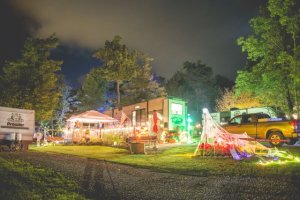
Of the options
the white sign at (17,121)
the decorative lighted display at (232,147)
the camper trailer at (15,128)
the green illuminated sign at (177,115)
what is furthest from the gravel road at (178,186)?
the green illuminated sign at (177,115)

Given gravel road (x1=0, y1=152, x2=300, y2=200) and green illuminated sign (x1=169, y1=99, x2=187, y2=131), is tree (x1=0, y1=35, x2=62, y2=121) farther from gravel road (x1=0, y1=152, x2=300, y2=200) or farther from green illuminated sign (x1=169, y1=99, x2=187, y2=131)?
gravel road (x1=0, y1=152, x2=300, y2=200)

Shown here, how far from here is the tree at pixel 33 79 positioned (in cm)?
2762

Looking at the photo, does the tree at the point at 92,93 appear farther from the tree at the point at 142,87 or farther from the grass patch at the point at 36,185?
the grass patch at the point at 36,185

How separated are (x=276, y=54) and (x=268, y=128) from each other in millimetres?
10159

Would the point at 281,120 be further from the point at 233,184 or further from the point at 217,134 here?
the point at 233,184

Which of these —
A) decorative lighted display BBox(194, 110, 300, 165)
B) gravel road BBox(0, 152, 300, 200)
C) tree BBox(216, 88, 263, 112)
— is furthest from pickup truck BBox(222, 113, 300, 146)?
tree BBox(216, 88, 263, 112)

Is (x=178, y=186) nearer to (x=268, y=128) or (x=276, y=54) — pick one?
(x=268, y=128)

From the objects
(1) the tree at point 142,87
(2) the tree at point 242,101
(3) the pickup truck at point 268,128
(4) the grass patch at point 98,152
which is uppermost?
(1) the tree at point 142,87

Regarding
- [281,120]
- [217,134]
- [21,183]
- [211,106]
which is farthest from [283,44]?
[211,106]

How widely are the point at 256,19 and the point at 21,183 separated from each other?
23235 mm

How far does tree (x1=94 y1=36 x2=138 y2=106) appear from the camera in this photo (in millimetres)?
41500

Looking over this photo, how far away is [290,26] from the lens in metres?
22.2

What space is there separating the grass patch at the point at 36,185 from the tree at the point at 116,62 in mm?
33192

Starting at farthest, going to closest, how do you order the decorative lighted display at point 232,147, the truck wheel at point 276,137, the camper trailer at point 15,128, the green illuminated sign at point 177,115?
the green illuminated sign at point 177,115
the camper trailer at point 15,128
the truck wheel at point 276,137
the decorative lighted display at point 232,147
